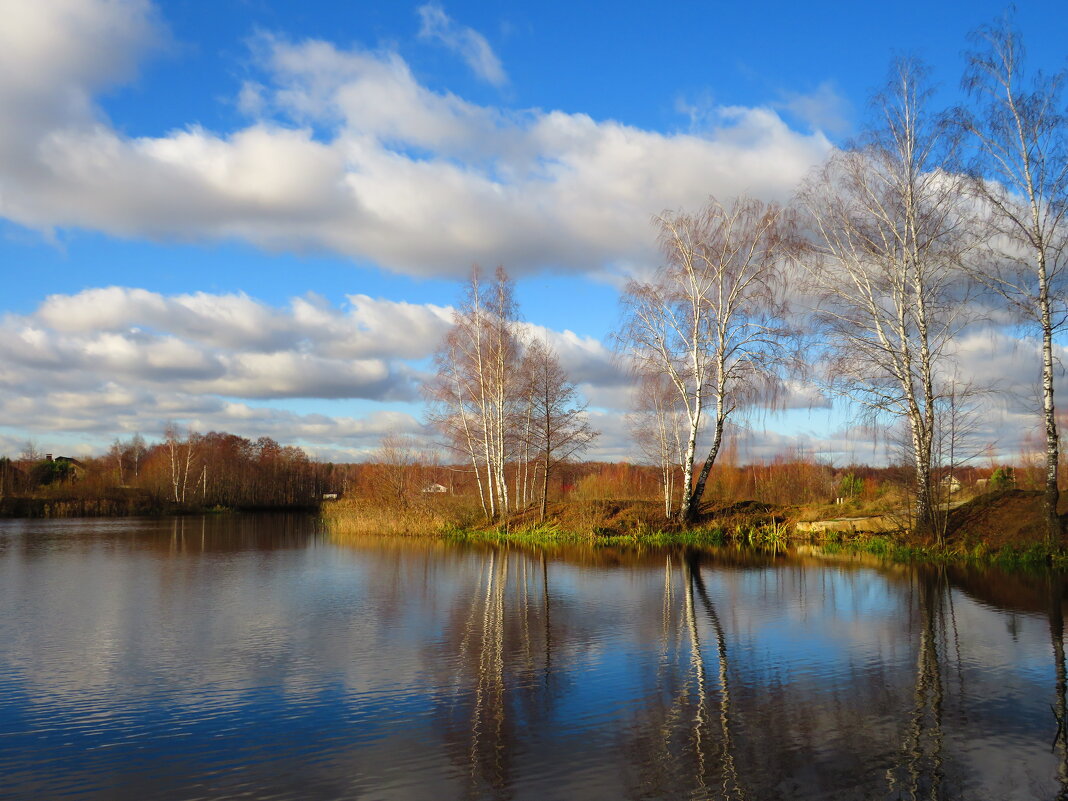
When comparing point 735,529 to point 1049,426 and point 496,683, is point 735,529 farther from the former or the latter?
point 496,683

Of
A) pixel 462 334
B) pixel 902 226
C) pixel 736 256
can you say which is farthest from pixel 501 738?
pixel 462 334

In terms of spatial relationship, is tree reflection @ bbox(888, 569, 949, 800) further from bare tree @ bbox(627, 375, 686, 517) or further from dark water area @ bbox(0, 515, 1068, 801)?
bare tree @ bbox(627, 375, 686, 517)

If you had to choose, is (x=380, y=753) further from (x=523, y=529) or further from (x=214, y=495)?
(x=214, y=495)

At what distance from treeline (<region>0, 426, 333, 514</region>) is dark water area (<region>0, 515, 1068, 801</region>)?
2042 inches

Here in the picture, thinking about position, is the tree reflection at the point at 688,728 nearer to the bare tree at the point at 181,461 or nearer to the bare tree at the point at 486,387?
the bare tree at the point at 486,387

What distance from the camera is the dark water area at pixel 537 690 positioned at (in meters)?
5.47

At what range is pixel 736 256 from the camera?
81.0 ft

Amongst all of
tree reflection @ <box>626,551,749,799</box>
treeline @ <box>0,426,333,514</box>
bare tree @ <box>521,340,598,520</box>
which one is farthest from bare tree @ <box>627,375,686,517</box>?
treeline @ <box>0,426,333,514</box>

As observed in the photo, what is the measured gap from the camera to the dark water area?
5473 millimetres

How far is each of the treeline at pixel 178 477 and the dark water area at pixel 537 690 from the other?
51.9 m

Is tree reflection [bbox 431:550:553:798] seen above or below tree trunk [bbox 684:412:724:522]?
below

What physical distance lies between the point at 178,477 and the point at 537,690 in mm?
73039

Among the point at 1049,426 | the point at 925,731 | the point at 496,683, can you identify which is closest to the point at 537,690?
the point at 496,683

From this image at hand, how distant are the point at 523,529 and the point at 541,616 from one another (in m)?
16.2
